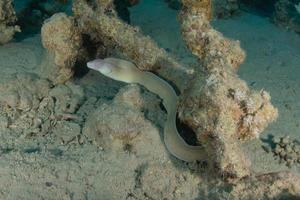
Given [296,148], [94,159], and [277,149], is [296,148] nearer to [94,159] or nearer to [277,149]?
[277,149]

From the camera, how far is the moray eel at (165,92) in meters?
4.18

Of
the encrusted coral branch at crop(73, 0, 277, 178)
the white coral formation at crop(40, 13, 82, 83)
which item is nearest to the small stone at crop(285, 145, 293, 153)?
the encrusted coral branch at crop(73, 0, 277, 178)

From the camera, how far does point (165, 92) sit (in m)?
4.84

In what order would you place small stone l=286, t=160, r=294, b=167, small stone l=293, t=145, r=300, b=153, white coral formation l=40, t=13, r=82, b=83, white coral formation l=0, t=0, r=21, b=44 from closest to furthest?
1. small stone l=286, t=160, r=294, b=167
2. small stone l=293, t=145, r=300, b=153
3. white coral formation l=40, t=13, r=82, b=83
4. white coral formation l=0, t=0, r=21, b=44

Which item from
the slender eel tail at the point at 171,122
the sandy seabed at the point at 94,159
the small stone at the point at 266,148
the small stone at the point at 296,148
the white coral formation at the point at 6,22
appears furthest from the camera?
the white coral formation at the point at 6,22

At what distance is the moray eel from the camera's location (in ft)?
13.7

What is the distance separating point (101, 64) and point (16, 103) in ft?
4.07

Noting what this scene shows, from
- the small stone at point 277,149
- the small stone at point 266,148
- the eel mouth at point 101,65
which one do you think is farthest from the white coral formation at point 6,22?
the small stone at point 277,149

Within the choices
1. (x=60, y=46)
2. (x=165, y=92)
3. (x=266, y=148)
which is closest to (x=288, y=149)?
(x=266, y=148)

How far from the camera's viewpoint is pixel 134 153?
4359mm

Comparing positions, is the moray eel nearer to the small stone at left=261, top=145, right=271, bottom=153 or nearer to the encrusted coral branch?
the encrusted coral branch

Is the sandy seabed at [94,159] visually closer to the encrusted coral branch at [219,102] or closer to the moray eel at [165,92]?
the moray eel at [165,92]

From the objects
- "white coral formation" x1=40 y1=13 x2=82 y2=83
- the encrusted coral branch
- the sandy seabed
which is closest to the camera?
the encrusted coral branch

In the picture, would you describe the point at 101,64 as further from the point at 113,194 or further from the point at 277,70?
the point at 277,70
